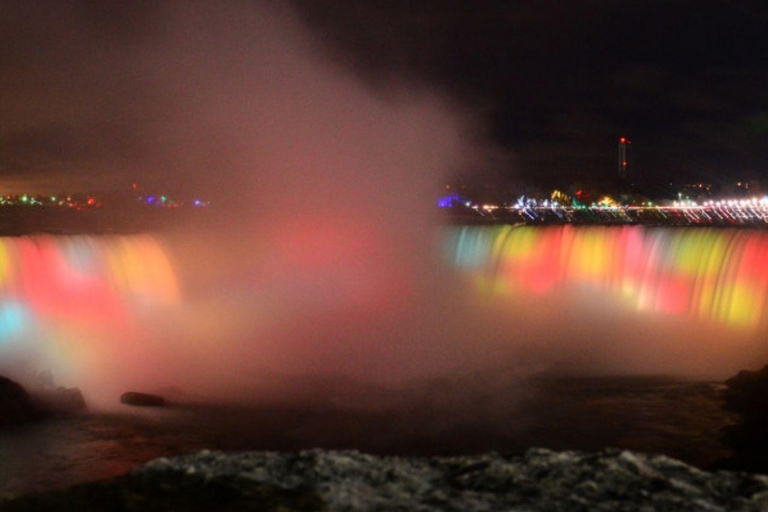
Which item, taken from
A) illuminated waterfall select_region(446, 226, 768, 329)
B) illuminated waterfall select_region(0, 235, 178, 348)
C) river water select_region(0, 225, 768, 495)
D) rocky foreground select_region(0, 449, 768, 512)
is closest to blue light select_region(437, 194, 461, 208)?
river water select_region(0, 225, 768, 495)

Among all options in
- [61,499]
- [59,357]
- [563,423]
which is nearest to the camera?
[61,499]

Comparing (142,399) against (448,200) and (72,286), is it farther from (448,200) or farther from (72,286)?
(448,200)

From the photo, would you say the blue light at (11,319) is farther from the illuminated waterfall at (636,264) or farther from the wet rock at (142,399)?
the illuminated waterfall at (636,264)

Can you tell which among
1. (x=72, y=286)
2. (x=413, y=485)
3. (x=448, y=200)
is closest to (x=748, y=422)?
(x=413, y=485)

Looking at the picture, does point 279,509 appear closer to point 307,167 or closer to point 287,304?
point 287,304

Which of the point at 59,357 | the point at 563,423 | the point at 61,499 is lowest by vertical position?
the point at 59,357

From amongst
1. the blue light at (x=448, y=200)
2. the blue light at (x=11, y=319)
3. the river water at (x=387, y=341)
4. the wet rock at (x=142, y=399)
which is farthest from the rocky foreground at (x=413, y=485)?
the blue light at (x=448, y=200)

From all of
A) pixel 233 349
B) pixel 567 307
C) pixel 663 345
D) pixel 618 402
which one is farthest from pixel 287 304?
pixel 618 402

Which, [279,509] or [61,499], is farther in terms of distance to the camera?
[61,499]
